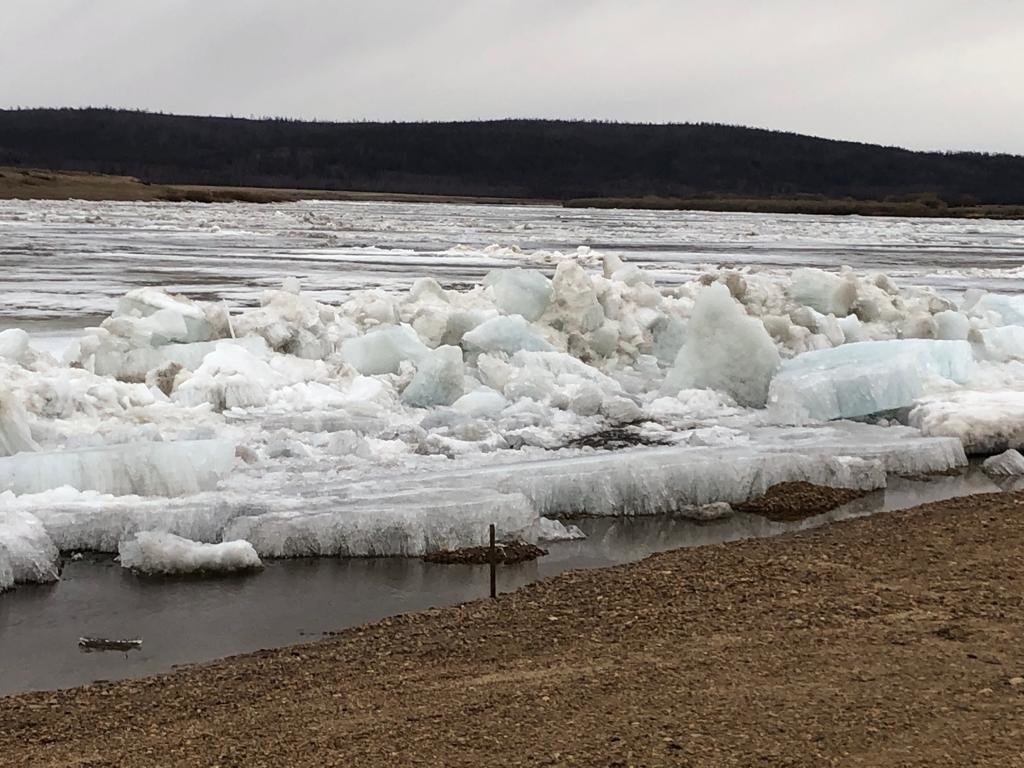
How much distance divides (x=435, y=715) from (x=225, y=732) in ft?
2.15

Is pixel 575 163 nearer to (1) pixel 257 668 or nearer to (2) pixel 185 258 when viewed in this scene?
(2) pixel 185 258

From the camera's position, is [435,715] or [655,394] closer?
[435,715]

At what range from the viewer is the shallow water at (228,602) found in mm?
4824

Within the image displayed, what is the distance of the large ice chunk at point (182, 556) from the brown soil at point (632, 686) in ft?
4.01

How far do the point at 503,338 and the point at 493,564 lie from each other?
202 inches

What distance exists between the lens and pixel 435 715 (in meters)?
3.80

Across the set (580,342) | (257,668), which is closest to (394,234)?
(580,342)

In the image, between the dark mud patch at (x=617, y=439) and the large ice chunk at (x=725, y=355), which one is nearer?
the dark mud patch at (x=617, y=439)

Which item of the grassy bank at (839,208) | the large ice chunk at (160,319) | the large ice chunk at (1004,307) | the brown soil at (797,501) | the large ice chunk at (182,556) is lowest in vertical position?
the grassy bank at (839,208)

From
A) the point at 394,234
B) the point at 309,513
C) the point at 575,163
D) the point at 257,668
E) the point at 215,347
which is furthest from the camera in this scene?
the point at 575,163

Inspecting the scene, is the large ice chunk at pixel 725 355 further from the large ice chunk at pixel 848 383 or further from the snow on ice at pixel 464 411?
the large ice chunk at pixel 848 383

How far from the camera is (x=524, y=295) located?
1205 cm

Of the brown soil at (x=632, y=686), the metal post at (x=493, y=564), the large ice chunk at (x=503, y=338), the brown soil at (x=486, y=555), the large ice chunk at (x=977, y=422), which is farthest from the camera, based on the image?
the large ice chunk at (x=503, y=338)

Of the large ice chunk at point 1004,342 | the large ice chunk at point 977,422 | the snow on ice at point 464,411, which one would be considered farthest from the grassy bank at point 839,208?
the large ice chunk at point 977,422
